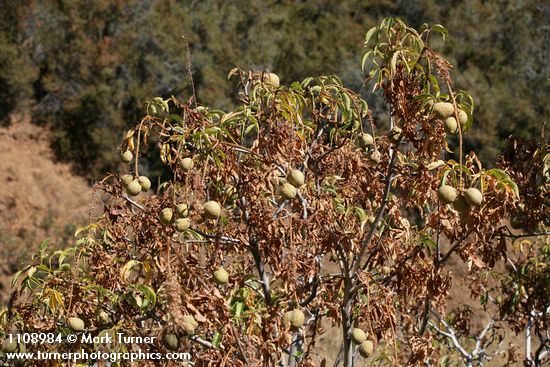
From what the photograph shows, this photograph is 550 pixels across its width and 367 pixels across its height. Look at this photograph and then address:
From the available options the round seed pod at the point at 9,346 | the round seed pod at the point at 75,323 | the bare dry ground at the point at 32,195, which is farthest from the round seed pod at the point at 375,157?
the bare dry ground at the point at 32,195

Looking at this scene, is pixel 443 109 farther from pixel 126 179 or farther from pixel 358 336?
pixel 126 179

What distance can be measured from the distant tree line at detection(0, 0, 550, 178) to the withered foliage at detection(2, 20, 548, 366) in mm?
9568

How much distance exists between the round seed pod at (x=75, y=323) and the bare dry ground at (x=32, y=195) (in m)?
8.29

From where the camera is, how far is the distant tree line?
13.0m

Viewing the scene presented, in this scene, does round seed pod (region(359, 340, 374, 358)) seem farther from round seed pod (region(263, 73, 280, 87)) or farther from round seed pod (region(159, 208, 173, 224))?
round seed pod (region(263, 73, 280, 87))

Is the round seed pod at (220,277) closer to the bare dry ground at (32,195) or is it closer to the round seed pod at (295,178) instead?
the round seed pod at (295,178)

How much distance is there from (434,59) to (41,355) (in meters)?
1.71

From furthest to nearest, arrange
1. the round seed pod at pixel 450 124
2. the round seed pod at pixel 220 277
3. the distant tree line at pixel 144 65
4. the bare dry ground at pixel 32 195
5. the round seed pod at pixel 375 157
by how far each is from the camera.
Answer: the distant tree line at pixel 144 65
the bare dry ground at pixel 32 195
the round seed pod at pixel 375 157
the round seed pod at pixel 220 277
the round seed pod at pixel 450 124

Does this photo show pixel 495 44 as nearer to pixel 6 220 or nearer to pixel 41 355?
pixel 6 220

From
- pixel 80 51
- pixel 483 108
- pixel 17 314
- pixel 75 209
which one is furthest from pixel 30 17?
pixel 17 314

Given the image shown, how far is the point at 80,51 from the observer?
43.4ft

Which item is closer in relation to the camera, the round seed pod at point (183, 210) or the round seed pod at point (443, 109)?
the round seed pod at point (443, 109)

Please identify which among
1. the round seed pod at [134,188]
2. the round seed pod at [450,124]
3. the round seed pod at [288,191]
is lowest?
the round seed pod at [134,188]

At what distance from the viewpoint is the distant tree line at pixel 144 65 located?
1298 cm
